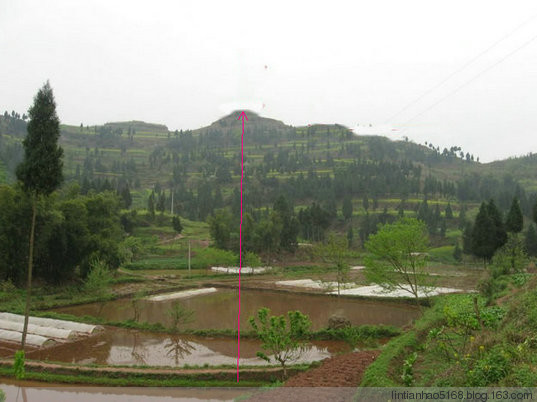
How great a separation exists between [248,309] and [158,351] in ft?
39.2

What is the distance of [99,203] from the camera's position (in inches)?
1740

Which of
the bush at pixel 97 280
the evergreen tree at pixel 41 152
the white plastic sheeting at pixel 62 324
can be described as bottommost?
the white plastic sheeting at pixel 62 324

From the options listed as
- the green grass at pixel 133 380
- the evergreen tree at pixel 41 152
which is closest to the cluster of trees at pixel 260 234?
the evergreen tree at pixel 41 152

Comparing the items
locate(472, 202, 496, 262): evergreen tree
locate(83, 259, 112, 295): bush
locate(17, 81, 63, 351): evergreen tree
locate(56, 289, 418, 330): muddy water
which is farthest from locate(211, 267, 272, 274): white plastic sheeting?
locate(17, 81, 63, 351): evergreen tree

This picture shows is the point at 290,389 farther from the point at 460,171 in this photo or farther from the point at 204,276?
the point at 460,171

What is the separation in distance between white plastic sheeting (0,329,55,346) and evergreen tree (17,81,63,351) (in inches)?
73.3

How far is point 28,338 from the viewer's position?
21.2 meters

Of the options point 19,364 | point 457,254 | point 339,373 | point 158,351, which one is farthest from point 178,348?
point 457,254

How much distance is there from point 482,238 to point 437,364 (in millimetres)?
40416

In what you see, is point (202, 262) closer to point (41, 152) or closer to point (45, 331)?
point (45, 331)

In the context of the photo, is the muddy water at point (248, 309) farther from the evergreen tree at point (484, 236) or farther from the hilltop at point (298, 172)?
the hilltop at point (298, 172)

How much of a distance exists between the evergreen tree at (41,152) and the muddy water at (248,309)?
10.9 m

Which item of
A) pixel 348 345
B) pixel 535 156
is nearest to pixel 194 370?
pixel 348 345

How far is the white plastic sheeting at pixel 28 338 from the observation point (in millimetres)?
20828
